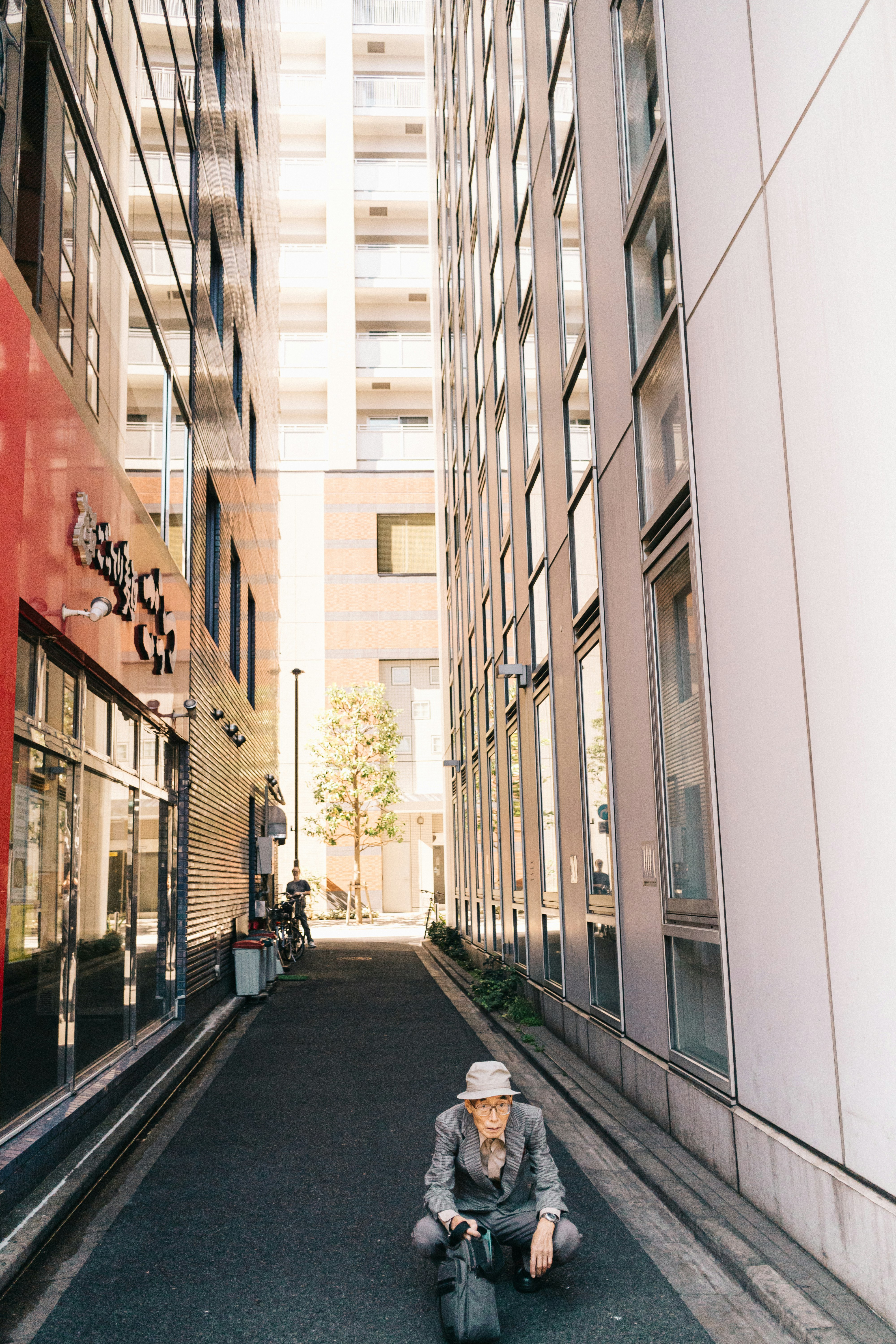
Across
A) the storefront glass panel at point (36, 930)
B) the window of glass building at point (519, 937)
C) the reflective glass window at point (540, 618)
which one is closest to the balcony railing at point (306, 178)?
the reflective glass window at point (540, 618)

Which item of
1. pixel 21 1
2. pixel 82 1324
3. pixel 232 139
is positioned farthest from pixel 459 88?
pixel 82 1324

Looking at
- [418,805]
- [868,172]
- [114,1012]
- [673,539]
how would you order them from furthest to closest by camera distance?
[418,805]
[114,1012]
[673,539]
[868,172]

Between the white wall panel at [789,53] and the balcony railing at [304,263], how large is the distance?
138ft

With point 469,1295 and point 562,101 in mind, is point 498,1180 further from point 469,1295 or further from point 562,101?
point 562,101

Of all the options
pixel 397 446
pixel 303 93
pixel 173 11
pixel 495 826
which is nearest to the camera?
pixel 173 11

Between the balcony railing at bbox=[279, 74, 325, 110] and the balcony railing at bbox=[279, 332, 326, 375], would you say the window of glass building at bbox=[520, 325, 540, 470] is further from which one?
the balcony railing at bbox=[279, 74, 325, 110]

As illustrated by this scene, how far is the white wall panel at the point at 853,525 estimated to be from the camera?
13.9 feet

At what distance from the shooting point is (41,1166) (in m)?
6.28

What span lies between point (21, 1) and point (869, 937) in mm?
7184

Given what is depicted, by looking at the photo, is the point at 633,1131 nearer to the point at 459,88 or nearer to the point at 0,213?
the point at 0,213

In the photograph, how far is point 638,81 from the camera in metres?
8.52

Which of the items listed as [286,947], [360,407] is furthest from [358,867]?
[360,407]

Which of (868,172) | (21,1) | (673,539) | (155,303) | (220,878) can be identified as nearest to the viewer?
(868,172)

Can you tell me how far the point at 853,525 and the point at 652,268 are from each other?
4.44 metres
